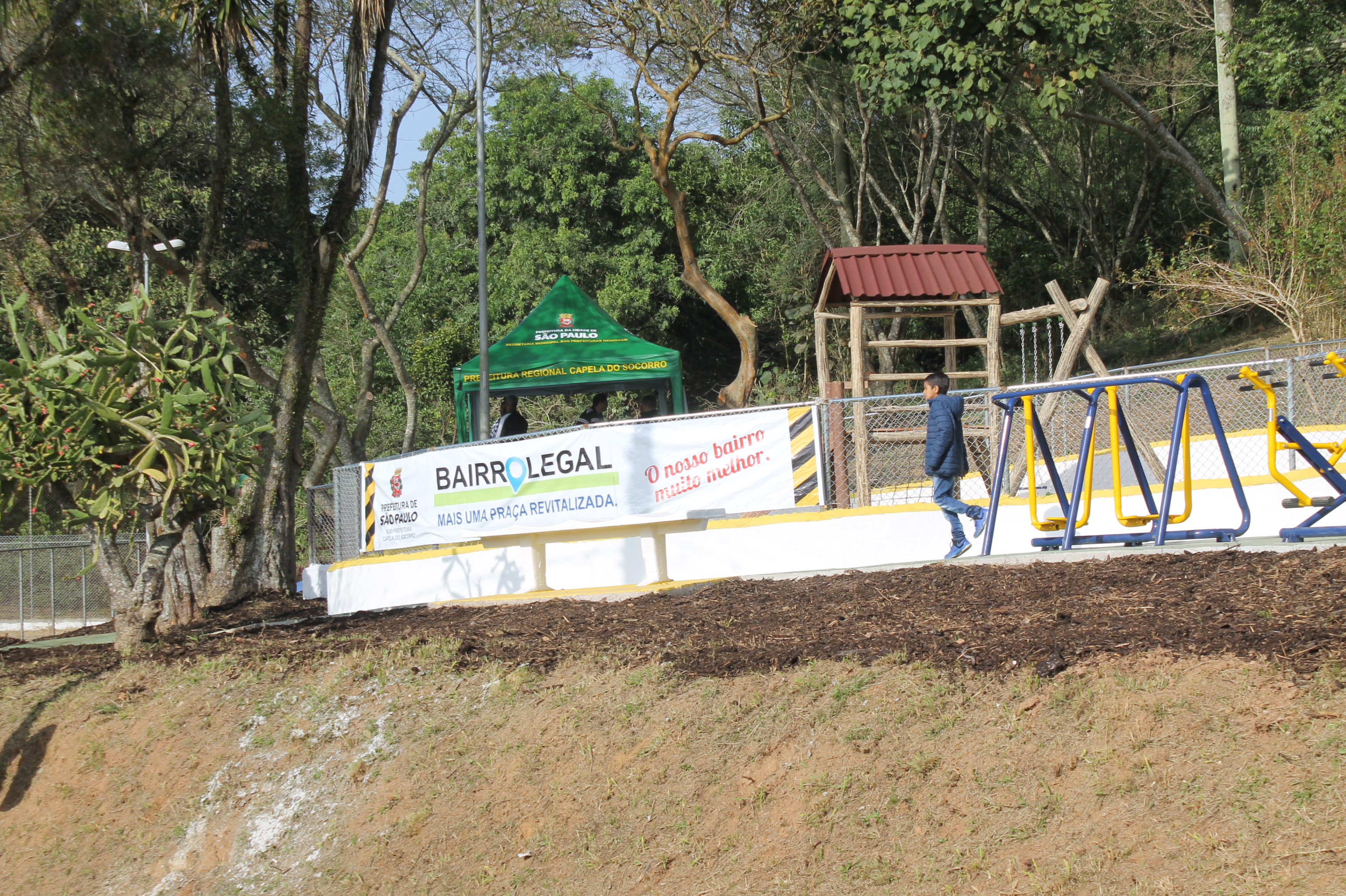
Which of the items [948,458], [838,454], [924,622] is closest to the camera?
[924,622]

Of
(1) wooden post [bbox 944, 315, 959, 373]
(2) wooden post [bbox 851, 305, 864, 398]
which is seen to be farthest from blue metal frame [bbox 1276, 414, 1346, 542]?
(1) wooden post [bbox 944, 315, 959, 373]

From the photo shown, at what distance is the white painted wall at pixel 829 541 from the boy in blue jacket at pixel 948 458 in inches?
31.3

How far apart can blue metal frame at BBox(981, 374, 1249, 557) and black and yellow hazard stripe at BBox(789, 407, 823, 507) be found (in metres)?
2.15

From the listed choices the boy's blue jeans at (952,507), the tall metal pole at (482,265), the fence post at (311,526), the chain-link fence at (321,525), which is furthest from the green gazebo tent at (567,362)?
the boy's blue jeans at (952,507)

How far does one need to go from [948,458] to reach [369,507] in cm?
734

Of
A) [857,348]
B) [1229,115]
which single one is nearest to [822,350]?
[857,348]

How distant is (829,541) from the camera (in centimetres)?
1049

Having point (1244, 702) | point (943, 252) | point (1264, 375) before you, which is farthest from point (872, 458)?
point (1244, 702)

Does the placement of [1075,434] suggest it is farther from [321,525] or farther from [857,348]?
[321,525]

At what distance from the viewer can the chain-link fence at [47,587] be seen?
1912cm

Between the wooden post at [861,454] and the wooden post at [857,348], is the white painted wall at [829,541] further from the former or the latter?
the wooden post at [857,348]

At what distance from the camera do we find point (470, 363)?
18.1 m

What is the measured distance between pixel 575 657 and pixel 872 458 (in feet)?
19.6

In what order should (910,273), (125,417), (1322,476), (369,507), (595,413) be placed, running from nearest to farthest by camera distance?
(1322,476), (125,417), (910,273), (369,507), (595,413)
